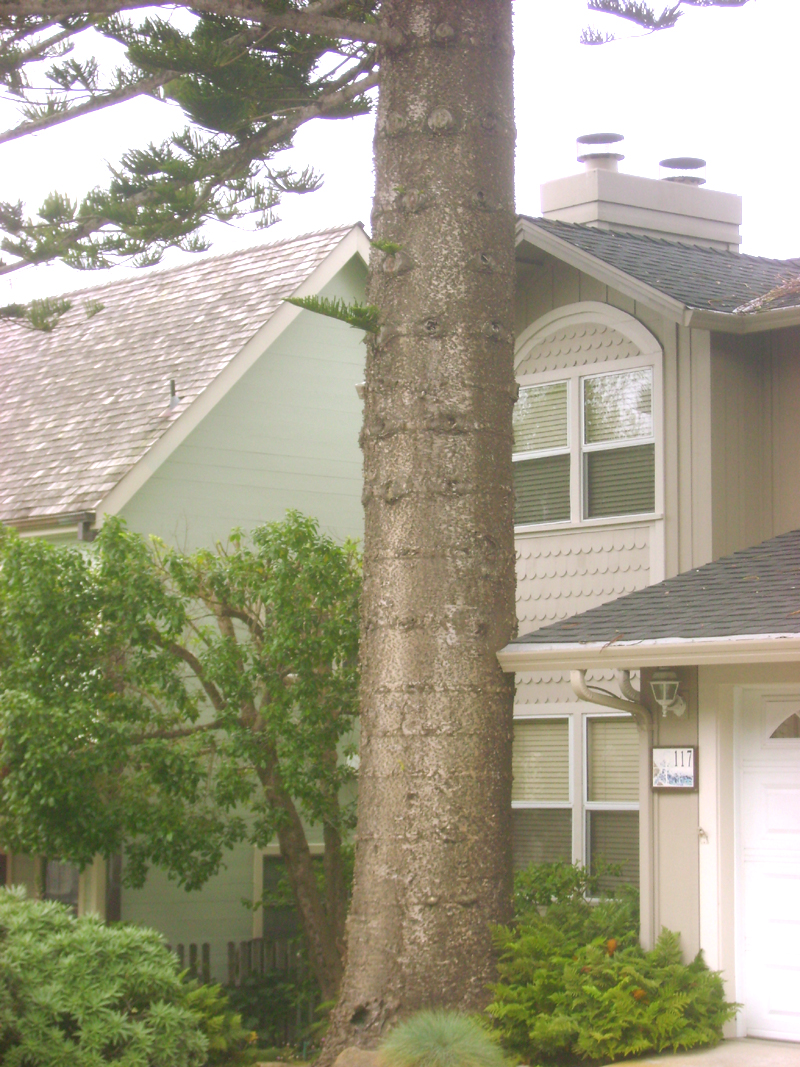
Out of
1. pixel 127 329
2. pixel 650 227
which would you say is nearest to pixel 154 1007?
pixel 650 227

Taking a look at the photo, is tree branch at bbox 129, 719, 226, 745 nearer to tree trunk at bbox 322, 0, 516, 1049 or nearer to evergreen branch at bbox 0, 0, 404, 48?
tree trunk at bbox 322, 0, 516, 1049

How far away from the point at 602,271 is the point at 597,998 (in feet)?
20.3

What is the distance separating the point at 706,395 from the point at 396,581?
11.8 ft

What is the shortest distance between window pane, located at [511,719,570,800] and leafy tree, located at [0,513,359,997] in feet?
6.10

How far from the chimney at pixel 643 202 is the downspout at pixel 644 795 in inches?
241

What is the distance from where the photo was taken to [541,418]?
1290cm

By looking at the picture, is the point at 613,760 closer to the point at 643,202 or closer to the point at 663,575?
the point at 663,575

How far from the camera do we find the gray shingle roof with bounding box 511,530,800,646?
350 inches

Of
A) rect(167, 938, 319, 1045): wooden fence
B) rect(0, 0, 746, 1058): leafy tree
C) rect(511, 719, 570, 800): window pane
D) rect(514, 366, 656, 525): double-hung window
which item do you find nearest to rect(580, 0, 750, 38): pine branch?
rect(0, 0, 746, 1058): leafy tree

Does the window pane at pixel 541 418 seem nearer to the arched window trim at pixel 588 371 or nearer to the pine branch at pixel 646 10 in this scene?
the arched window trim at pixel 588 371

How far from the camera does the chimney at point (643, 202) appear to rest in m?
14.5

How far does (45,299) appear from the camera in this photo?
32.6 ft

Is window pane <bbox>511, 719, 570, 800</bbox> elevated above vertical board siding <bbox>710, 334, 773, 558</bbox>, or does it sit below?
below

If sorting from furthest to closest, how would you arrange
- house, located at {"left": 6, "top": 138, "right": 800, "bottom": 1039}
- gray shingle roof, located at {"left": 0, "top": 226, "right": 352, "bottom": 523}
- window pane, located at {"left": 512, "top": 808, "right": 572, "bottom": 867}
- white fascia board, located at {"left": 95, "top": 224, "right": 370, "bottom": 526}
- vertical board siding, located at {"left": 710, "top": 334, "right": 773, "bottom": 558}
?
gray shingle roof, located at {"left": 0, "top": 226, "right": 352, "bottom": 523} < white fascia board, located at {"left": 95, "top": 224, "right": 370, "bottom": 526} < window pane, located at {"left": 512, "top": 808, "right": 572, "bottom": 867} < vertical board siding, located at {"left": 710, "top": 334, "right": 773, "bottom": 558} < house, located at {"left": 6, "top": 138, "right": 800, "bottom": 1039}
